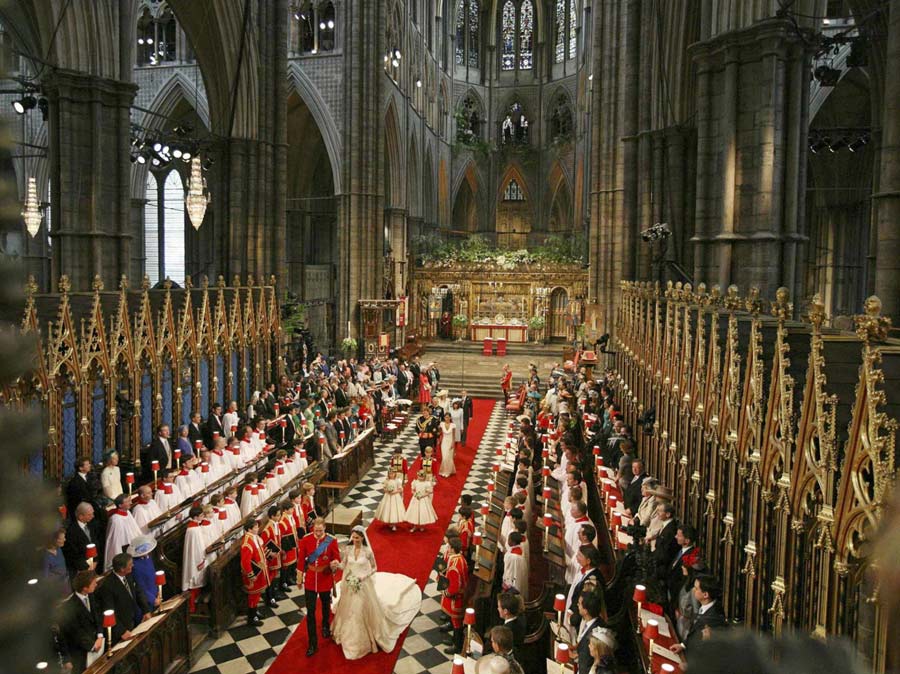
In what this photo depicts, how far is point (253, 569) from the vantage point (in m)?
8.67

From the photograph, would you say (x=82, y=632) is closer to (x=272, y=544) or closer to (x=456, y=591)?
(x=272, y=544)

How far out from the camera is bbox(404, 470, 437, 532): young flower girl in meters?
11.6

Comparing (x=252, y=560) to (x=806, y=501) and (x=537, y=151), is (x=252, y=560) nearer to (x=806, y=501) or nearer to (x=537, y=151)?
(x=806, y=501)

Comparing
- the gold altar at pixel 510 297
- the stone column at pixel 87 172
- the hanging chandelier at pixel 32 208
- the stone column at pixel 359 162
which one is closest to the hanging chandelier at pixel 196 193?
the stone column at pixel 87 172

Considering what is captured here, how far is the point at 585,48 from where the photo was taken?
1634 inches

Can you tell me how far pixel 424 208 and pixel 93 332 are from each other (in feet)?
109

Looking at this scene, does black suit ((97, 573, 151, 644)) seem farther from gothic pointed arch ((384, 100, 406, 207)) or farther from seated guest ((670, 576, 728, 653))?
gothic pointed arch ((384, 100, 406, 207))

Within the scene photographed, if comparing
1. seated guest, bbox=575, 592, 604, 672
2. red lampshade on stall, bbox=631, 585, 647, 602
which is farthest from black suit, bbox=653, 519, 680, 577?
seated guest, bbox=575, 592, 604, 672

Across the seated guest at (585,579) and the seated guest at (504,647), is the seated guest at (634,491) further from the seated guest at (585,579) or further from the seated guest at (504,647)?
the seated guest at (504,647)

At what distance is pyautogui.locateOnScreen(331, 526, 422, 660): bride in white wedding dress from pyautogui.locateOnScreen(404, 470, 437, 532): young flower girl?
337cm

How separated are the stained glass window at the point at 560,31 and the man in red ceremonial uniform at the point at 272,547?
45.5m

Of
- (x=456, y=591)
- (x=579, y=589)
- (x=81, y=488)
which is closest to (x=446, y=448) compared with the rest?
(x=456, y=591)

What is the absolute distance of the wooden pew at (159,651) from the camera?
6227 mm

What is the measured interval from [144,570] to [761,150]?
1056 cm
